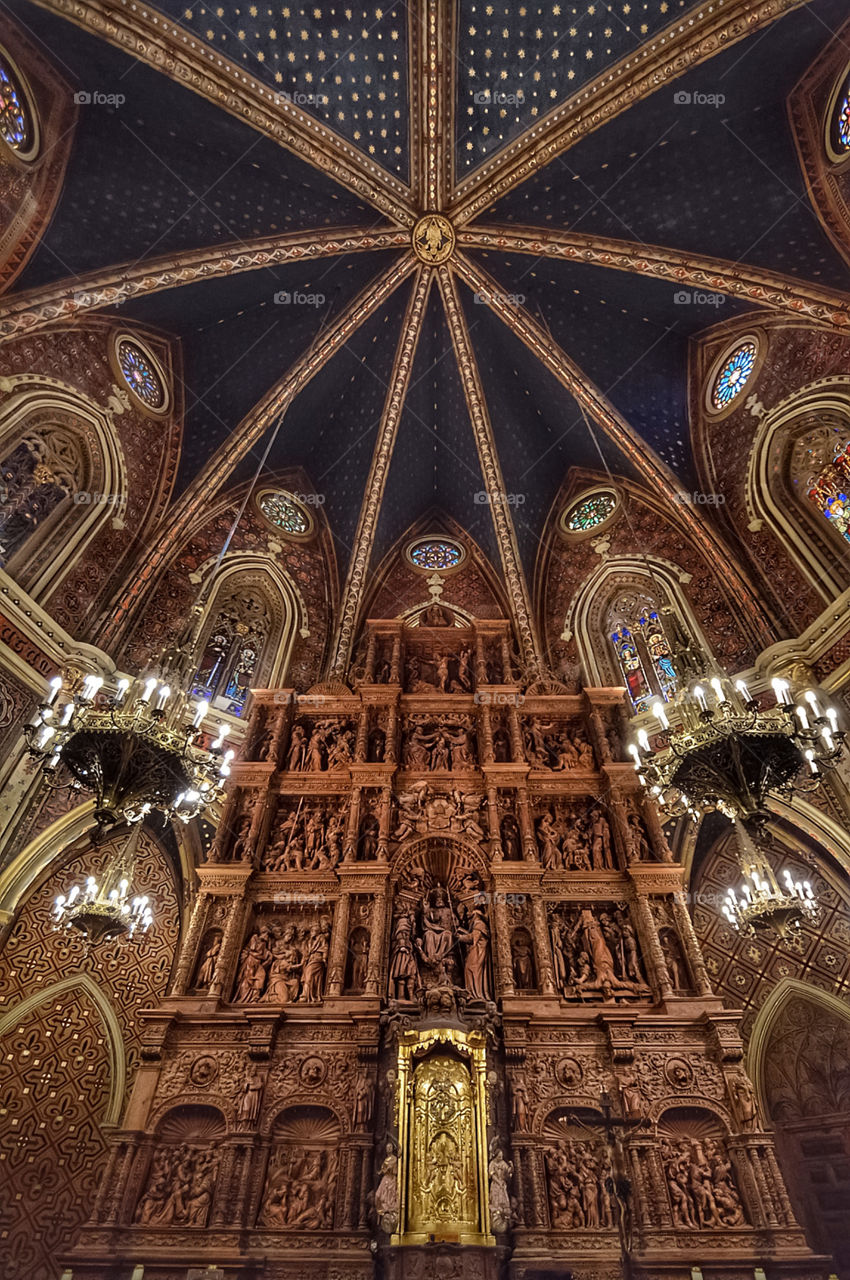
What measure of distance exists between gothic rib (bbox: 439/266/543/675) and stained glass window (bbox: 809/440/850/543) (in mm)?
6876

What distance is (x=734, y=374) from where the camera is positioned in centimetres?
1524

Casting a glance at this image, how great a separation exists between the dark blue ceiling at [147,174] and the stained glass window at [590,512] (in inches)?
387

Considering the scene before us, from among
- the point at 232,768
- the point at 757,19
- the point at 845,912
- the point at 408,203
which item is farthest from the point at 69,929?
the point at 757,19

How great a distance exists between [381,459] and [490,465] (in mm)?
2977

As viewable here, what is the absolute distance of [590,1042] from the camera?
10273mm

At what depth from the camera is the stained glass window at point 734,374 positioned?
48.8 ft

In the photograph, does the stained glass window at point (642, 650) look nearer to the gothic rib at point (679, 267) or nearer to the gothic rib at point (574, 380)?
the gothic rib at point (574, 380)

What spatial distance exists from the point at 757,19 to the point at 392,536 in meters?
13.1

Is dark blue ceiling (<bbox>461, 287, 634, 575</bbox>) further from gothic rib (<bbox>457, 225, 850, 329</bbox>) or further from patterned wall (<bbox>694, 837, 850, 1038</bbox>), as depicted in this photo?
patterned wall (<bbox>694, 837, 850, 1038</bbox>)

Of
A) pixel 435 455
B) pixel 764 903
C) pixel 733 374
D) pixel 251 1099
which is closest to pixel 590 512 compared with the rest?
pixel 435 455

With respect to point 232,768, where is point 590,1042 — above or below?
below

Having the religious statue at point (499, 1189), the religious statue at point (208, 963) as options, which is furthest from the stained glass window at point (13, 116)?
the religious statue at point (499, 1189)

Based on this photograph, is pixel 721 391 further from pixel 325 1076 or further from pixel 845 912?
pixel 325 1076

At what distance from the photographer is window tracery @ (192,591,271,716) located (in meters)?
16.0
